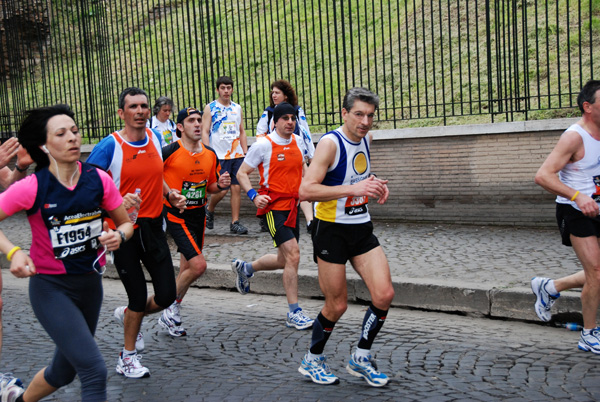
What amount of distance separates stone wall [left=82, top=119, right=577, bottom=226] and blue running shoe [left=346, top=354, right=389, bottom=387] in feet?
18.5

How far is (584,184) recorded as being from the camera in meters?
5.67

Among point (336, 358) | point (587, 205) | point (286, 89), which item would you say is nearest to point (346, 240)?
point (336, 358)

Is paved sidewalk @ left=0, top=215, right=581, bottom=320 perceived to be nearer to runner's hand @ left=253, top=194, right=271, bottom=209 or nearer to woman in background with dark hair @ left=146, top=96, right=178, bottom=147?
runner's hand @ left=253, top=194, right=271, bottom=209

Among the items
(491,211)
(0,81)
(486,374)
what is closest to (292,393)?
(486,374)

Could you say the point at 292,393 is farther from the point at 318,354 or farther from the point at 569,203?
the point at 569,203

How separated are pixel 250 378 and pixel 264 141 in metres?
2.70

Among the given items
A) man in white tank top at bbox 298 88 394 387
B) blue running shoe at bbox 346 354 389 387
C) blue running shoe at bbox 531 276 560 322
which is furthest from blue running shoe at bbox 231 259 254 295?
blue running shoe at bbox 531 276 560 322

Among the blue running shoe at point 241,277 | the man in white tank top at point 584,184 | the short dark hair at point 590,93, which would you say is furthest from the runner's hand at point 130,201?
the short dark hair at point 590,93

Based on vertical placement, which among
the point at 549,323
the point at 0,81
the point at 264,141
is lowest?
the point at 549,323

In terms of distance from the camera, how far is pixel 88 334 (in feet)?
12.9

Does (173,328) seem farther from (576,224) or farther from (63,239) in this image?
(576,224)

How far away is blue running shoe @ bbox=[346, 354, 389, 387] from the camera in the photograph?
4.88 meters

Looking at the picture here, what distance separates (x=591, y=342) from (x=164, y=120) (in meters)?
7.17

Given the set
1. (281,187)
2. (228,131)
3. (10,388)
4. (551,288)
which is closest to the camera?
(10,388)
